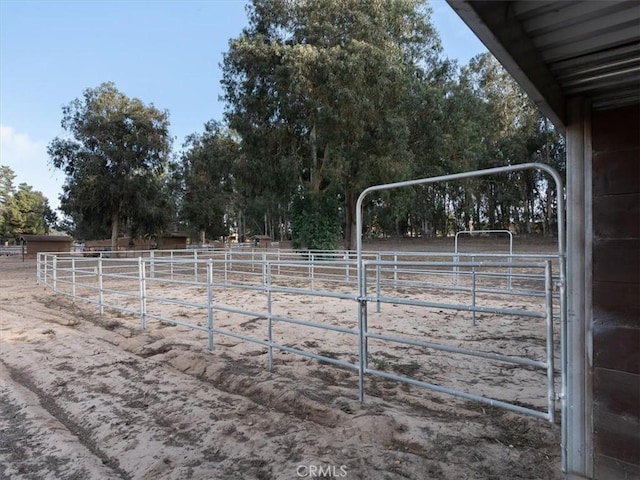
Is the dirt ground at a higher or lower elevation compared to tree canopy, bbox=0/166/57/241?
lower

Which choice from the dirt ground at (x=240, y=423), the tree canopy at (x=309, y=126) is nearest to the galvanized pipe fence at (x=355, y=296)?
the dirt ground at (x=240, y=423)

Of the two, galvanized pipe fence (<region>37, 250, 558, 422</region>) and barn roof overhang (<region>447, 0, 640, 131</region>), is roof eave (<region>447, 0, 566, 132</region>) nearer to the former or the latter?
barn roof overhang (<region>447, 0, 640, 131</region>)

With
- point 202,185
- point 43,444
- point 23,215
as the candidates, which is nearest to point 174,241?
point 202,185

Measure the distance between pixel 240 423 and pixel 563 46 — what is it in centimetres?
277

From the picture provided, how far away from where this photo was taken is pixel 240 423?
2.82 metres

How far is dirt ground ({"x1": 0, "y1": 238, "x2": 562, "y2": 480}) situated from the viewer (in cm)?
229

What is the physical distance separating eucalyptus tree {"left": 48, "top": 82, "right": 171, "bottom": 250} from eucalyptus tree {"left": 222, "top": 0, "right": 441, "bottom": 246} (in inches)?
318

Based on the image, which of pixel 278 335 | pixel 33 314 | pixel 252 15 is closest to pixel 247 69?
pixel 252 15

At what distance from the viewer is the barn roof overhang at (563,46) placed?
1.44m

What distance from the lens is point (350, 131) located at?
15281mm

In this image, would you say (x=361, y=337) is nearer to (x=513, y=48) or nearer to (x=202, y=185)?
(x=513, y=48)

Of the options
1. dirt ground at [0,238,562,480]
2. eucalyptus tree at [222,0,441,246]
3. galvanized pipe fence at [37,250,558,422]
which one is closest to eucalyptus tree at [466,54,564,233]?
eucalyptus tree at [222,0,441,246]

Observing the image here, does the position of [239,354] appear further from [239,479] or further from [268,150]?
[268,150]

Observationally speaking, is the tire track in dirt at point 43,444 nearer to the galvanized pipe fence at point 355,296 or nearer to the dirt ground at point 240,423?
the dirt ground at point 240,423
